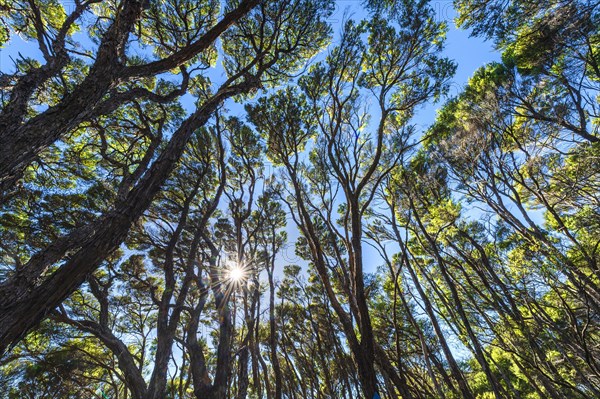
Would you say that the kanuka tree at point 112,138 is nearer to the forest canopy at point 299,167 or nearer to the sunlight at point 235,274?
the forest canopy at point 299,167

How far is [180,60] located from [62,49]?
2.36 m

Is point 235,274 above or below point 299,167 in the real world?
below

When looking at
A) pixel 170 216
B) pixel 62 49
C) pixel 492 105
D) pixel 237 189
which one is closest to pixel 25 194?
pixel 170 216

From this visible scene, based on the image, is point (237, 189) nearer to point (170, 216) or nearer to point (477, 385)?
point (170, 216)

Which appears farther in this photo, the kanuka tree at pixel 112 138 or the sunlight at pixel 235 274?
the sunlight at pixel 235 274

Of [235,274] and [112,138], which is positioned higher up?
[112,138]

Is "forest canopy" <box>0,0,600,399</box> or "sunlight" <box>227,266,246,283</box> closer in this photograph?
"forest canopy" <box>0,0,600,399</box>

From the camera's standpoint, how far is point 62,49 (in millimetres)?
3799

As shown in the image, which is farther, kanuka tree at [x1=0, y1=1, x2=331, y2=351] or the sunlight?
the sunlight

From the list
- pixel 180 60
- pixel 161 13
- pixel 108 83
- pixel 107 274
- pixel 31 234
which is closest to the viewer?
pixel 108 83

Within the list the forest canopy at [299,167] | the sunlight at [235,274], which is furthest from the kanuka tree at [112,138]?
the sunlight at [235,274]

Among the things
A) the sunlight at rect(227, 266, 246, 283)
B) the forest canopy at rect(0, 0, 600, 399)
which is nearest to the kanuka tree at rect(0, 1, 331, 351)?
the forest canopy at rect(0, 0, 600, 399)

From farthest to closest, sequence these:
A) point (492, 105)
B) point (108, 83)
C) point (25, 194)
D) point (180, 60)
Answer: point (492, 105)
point (25, 194)
point (180, 60)
point (108, 83)

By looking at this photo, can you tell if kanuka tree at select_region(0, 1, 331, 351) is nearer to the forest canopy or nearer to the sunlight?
the forest canopy
